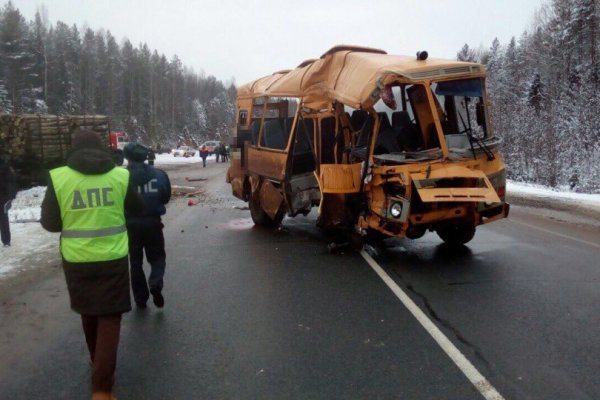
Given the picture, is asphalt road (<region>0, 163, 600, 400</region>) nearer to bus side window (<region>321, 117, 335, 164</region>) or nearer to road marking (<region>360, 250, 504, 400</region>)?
road marking (<region>360, 250, 504, 400</region>)

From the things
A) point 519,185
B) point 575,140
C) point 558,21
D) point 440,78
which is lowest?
point 519,185

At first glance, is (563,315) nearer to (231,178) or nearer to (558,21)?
(231,178)

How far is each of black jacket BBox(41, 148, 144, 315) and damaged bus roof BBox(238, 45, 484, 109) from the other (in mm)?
4032

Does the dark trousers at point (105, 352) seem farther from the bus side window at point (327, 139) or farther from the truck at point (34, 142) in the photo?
the truck at point (34, 142)

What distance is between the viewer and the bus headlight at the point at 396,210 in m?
6.26

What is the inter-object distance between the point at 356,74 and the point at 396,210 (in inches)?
81.6

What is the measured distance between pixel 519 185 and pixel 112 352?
61.3 ft

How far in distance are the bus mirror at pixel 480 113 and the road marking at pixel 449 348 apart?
2.90 meters

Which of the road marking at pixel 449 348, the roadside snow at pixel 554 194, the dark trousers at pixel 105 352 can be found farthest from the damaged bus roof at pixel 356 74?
the roadside snow at pixel 554 194

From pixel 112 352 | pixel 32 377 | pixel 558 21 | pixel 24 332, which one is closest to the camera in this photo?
pixel 112 352

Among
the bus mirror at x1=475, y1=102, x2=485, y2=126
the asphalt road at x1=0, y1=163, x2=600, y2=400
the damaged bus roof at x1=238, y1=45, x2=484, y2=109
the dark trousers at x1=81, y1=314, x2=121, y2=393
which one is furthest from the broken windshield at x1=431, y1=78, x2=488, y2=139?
the dark trousers at x1=81, y1=314, x2=121, y2=393

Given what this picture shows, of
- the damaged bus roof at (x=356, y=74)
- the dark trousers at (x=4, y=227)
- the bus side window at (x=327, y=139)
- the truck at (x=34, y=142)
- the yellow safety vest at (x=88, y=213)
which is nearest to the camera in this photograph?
the yellow safety vest at (x=88, y=213)

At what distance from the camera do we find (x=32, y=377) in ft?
12.0

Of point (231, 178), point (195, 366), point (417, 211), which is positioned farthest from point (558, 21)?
point (195, 366)
